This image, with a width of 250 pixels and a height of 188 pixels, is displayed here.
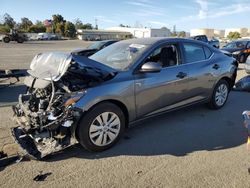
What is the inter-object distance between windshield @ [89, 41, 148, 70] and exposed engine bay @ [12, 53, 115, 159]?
20.6 inches

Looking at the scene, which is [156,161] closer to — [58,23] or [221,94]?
[221,94]

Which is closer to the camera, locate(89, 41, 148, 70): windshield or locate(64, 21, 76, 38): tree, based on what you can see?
locate(89, 41, 148, 70): windshield

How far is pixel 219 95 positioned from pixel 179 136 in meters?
1.96

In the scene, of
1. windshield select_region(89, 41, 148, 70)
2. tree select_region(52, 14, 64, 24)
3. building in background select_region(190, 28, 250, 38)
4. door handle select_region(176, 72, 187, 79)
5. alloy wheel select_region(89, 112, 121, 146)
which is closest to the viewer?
alloy wheel select_region(89, 112, 121, 146)

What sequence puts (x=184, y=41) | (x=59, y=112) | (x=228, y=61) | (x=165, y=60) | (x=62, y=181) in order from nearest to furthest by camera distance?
(x=62, y=181) → (x=59, y=112) → (x=165, y=60) → (x=184, y=41) → (x=228, y=61)

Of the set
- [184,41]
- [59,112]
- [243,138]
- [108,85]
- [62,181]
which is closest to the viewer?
[62,181]

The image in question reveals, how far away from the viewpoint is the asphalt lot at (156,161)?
3.29 meters

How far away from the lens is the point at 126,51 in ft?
15.8

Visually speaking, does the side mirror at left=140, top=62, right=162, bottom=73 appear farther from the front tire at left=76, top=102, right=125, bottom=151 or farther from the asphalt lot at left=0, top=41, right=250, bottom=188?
the asphalt lot at left=0, top=41, right=250, bottom=188

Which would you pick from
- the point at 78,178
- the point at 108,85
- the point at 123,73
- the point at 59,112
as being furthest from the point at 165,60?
the point at 78,178

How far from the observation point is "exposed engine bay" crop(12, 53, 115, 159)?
3.67 m

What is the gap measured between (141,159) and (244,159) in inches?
56.5

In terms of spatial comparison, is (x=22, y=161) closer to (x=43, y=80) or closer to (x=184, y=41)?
(x=43, y=80)

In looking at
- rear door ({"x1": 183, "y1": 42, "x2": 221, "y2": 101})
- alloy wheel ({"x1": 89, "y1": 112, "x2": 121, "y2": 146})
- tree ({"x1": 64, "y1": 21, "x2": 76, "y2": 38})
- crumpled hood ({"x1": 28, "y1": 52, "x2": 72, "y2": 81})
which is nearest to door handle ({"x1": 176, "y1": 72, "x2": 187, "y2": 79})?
rear door ({"x1": 183, "y1": 42, "x2": 221, "y2": 101})
